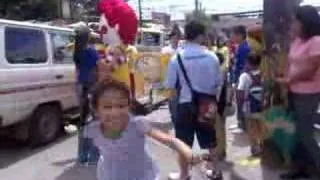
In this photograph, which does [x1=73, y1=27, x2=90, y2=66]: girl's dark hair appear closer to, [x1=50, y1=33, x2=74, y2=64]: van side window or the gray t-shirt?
[x1=50, y1=33, x2=74, y2=64]: van side window

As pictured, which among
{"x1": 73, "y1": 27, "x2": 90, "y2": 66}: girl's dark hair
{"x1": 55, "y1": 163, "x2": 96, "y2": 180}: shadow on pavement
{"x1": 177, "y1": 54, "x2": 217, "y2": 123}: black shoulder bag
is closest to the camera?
{"x1": 177, "y1": 54, "x2": 217, "y2": 123}: black shoulder bag

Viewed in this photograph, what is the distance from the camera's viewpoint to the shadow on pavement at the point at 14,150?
7.65 meters

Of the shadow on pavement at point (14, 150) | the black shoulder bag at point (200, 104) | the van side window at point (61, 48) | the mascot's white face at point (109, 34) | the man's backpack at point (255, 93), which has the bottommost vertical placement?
the shadow on pavement at point (14, 150)

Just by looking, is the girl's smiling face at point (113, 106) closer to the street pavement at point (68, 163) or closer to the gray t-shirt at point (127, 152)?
the gray t-shirt at point (127, 152)

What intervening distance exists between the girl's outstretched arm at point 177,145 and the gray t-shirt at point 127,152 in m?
0.08

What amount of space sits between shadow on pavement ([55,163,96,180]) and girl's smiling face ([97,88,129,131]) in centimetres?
350

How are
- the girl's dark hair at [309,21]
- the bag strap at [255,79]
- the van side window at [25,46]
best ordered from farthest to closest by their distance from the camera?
the bag strap at [255,79] → the van side window at [25,46] → the girl's dark hair at [309,21]

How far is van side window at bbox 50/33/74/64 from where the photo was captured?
860 centimetres

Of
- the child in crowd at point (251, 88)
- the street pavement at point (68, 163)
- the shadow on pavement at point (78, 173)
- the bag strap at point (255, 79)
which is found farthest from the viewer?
the bag strap at point (255, 79)

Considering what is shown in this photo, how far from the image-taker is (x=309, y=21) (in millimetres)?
5312

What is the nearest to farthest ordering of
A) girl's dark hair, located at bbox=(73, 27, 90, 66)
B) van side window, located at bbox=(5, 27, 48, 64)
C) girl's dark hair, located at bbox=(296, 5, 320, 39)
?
girl's dark hair, located at bbox=(296, 5, 320, 39) → girl's dark hair, located at bbox=(73, 27, 90, 66) → van side window, located at bbox=(5, 27, 48, 64)

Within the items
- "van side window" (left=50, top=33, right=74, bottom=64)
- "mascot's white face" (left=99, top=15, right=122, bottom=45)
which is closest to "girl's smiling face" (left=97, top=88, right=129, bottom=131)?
"mascot's white face" (left=99, top=15, right=122, bottom=45)

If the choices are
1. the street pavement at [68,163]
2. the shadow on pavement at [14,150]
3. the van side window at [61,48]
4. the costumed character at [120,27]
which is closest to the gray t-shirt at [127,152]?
the street pavement at [68,163]

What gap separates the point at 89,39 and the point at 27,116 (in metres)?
1.41
